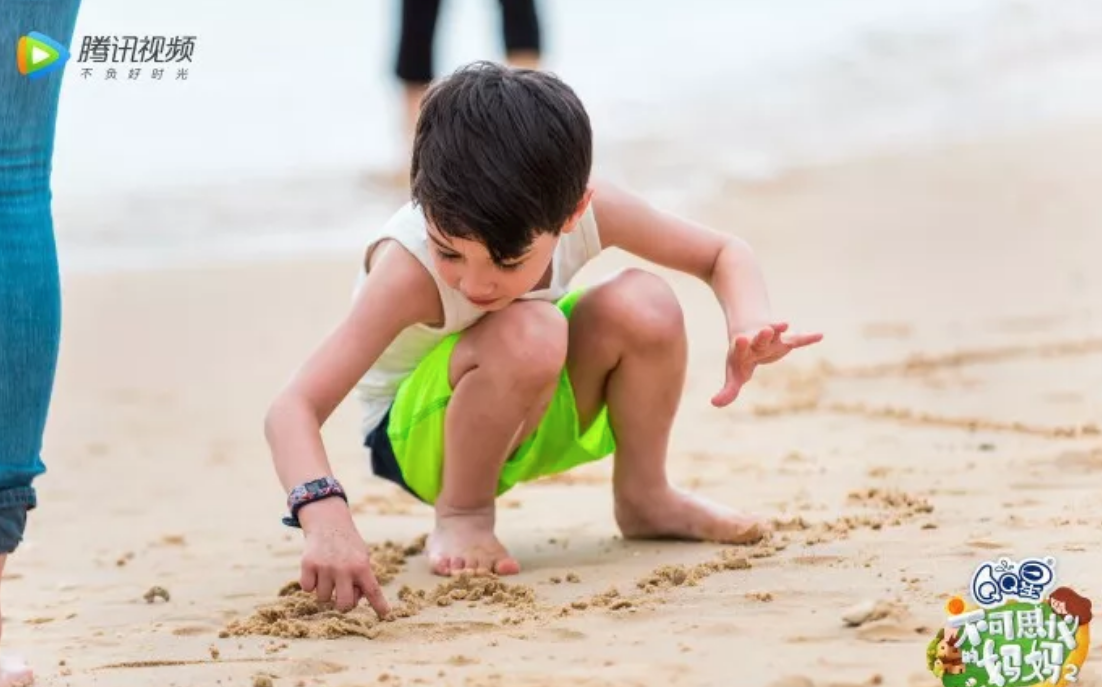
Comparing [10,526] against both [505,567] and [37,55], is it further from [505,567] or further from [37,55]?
[505,567]

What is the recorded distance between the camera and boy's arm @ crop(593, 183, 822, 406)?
2.88 meters

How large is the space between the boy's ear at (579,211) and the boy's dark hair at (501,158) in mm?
24

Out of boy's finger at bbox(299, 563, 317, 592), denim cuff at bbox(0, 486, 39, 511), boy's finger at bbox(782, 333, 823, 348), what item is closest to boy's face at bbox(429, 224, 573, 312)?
boy's finger at bbox(782, 333, 823, 348)

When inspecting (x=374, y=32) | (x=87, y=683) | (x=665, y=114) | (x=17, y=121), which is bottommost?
(x=87, y=683)

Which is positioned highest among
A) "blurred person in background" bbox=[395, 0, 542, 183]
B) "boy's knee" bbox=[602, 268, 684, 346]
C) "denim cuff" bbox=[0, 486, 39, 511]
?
"blurred person in background" bbox=[395, 0, 542, 183]

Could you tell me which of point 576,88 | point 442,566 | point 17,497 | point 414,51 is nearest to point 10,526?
point 17,497

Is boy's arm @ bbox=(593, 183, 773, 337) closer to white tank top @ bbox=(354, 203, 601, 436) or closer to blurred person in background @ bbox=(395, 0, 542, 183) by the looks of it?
white tank top @ bbox=(354, 203, 601, 436)

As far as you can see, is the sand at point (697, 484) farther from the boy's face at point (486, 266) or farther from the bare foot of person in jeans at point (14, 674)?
the boy's face at point (486, 266)

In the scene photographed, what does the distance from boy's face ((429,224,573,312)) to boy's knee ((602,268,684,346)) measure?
10.7 inches

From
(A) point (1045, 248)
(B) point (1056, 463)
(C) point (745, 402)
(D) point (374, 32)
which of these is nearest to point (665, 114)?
(D) point (374, 32)

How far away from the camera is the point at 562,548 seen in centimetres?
311

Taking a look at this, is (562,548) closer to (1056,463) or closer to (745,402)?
(1056,463)

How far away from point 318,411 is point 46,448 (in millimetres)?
2277

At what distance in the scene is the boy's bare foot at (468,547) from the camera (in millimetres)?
2871
